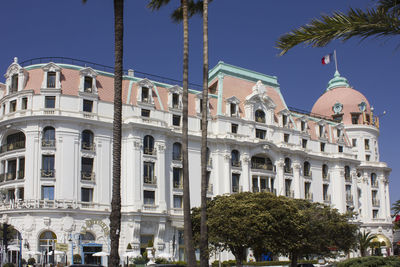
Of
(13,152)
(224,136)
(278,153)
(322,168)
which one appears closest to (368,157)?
(322,168)

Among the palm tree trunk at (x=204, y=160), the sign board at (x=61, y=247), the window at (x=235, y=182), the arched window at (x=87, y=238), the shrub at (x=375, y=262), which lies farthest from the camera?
the window at (x=235, y=182)

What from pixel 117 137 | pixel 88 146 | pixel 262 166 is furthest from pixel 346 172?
pixel 117 137

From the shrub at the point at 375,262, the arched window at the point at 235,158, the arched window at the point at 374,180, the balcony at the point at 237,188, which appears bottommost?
the shrub at the point at 375,262

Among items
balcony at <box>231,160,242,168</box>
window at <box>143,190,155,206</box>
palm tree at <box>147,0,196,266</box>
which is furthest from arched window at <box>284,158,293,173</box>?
palm tree at <box>147,0,196,266</box>

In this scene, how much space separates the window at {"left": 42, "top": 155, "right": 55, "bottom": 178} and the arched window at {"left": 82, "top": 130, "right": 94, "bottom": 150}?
374 centimetres

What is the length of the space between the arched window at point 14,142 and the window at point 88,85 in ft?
28.0

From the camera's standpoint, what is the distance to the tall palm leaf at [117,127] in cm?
2391

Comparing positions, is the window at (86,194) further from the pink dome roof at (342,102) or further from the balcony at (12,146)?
the pink dome roof at (342,102)

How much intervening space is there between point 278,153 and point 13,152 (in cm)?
3509

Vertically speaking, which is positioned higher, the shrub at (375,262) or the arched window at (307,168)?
the arched window at (307,168)

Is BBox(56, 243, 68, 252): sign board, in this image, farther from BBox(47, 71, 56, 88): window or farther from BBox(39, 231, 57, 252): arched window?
BBox(47, 71, 56, 88): window

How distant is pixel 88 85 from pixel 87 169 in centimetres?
967

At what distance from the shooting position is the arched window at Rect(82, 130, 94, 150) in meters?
55.8

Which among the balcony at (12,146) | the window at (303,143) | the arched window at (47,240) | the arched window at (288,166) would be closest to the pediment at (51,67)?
the balcony at (12,146)
